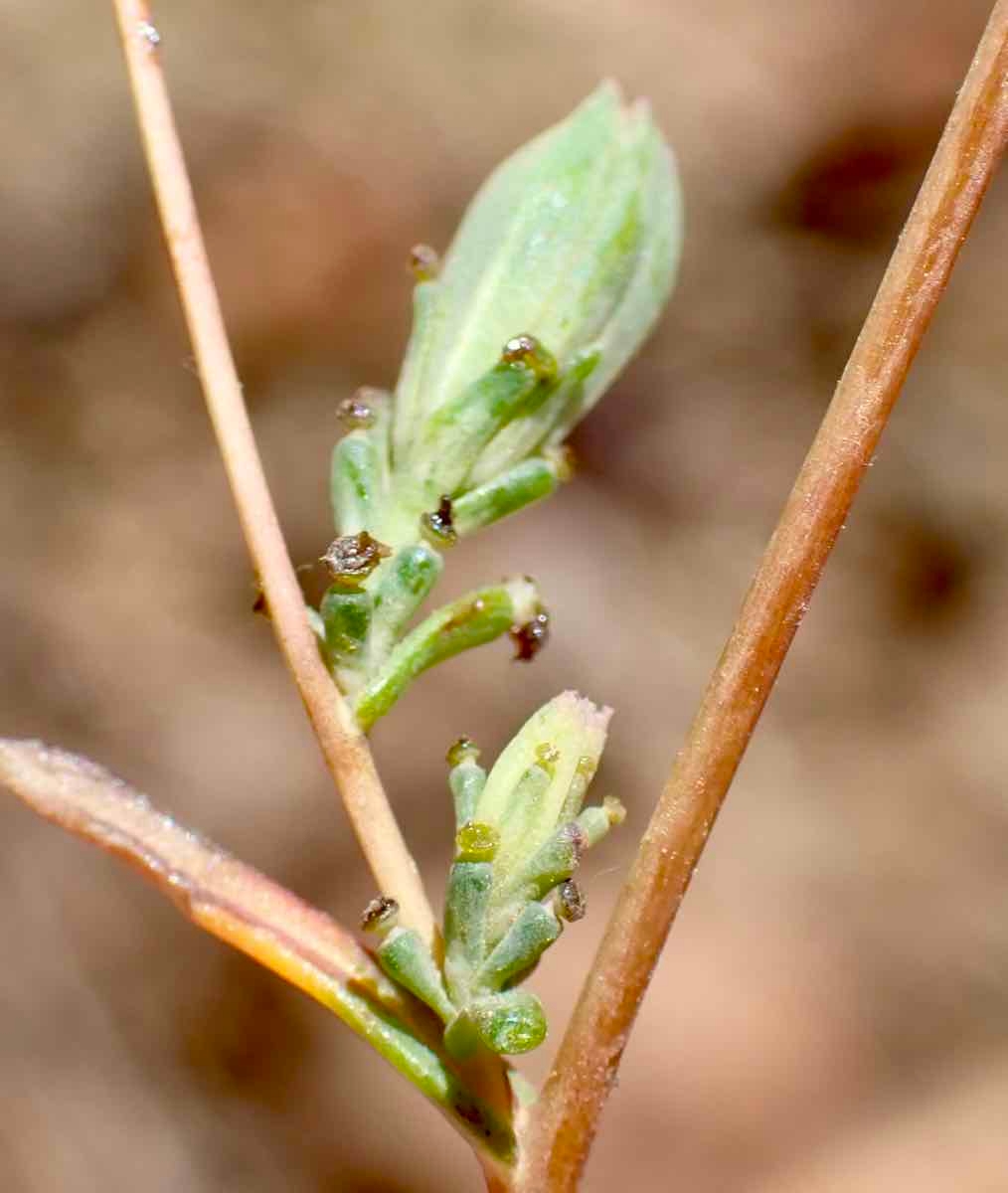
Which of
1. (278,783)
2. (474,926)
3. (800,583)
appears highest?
(800,583)

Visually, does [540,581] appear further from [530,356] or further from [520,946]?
[520,946]

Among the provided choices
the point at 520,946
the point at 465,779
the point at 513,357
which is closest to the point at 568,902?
the point at 520,946

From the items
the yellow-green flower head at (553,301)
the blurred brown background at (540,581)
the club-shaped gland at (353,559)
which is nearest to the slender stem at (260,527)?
the club-shaped gland at (353,559)

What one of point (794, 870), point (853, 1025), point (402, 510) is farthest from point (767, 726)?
point (402, 510)

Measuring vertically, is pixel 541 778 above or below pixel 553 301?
below

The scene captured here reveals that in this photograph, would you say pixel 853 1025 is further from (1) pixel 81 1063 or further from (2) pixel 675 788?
(2) pixel 675 788

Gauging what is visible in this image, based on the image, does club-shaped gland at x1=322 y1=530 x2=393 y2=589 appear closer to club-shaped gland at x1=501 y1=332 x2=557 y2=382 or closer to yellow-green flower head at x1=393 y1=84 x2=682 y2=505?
yellow-green flower head at x1=393 y1=84 x2=682 y2=505

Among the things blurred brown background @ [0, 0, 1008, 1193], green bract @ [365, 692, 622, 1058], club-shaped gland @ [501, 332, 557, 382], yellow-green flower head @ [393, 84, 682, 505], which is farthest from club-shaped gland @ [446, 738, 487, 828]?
blurred brown background @ [0, 0, 1008, 1193]

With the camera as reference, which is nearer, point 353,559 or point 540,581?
point 353,559
